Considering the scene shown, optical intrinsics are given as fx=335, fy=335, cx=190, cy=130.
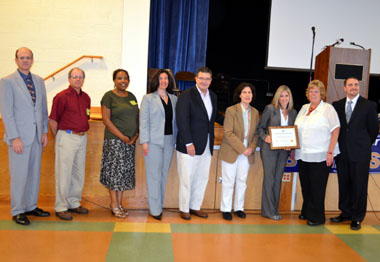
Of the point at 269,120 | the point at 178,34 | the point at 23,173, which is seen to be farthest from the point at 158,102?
the point at 178,34

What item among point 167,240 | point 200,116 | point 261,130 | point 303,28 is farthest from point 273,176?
point 303,28

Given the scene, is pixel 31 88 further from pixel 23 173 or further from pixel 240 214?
pixel 240 214

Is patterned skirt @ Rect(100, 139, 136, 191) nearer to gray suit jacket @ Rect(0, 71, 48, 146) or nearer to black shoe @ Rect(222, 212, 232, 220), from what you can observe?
gray suit jacket @ Rect(0, 71, 48, 146)

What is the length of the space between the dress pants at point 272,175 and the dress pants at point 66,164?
2013 millimetres

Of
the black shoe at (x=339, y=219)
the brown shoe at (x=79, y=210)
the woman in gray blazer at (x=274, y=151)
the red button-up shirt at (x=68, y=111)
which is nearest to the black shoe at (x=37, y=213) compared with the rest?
the brown shoe at (x=79, y=210)

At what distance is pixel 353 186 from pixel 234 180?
1.30 meters

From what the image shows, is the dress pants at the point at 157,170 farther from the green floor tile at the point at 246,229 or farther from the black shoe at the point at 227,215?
the black shoe at the point at 227,215

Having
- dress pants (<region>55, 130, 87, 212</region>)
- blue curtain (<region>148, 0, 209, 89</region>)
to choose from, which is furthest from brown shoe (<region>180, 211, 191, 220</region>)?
blue curtain (<region>148, 0, 209, 89</region>)

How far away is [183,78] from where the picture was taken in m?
6.93

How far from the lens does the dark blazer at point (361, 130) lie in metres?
3.58

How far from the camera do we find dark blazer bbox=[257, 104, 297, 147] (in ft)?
12.3

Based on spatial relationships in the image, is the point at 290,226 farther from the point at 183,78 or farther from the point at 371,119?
the point at 183,78

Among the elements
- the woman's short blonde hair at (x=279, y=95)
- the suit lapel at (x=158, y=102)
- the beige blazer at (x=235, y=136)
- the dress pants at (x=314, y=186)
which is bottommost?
the dress pants at (x=314, y=186)

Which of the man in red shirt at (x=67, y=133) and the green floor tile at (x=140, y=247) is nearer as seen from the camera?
the green floor tile at (x=140, y=247)
